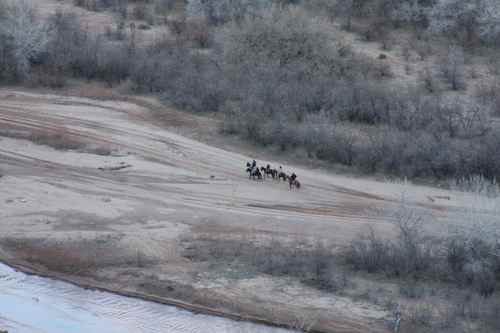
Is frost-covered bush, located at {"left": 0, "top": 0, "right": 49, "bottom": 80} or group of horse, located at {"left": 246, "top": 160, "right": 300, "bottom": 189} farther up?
frost-covered bush, located at {"left": 0, "top": 0, "right": 49, "bottom": 80}

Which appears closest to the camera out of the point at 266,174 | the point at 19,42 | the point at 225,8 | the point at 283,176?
the point at 283,176

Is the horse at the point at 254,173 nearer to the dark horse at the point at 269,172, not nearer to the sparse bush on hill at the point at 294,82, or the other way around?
the dark horse at the point at 269,172

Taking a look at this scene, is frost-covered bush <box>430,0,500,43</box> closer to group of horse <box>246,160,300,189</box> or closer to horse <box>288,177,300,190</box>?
group of horse <box>246,160,300,189</box>

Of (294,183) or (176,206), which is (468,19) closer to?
(294,183)

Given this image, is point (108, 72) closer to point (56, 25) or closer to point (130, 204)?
point (56, 25)

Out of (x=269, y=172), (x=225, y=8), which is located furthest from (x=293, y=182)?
(x=225, y=8)

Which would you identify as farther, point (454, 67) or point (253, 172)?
point (454, 67)

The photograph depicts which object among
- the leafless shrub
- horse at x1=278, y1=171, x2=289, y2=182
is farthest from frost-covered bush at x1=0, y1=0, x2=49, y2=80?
the leafless shrub

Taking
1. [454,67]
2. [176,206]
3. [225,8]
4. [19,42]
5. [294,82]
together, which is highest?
[225,8]
